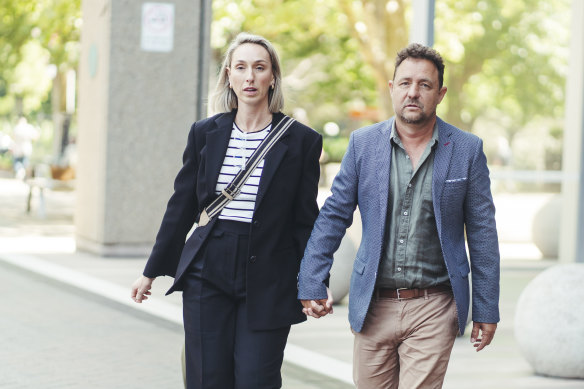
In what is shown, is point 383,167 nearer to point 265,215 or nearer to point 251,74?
point 265,215

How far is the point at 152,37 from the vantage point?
12992 mm

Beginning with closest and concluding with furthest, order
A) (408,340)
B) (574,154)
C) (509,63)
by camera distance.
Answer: (408,340), (574,154), (509,63)

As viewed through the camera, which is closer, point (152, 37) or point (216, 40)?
point (152, 37)

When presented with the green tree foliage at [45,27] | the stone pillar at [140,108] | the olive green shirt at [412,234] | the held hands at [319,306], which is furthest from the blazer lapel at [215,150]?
the green tree foliage at [45,27]

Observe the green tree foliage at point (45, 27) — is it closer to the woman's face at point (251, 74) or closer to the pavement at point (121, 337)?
the pavement at point (121, 337)

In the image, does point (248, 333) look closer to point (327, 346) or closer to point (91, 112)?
point (327, 346)

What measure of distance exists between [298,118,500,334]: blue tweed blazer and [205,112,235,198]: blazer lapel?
0.43 m

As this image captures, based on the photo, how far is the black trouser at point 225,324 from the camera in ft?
13.1

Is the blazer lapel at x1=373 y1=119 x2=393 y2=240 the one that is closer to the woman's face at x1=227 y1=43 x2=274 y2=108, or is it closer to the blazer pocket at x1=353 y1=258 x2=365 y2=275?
the blazer pocket at x1=353 y1=258 x2=365 y2=275

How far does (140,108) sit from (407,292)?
958cm

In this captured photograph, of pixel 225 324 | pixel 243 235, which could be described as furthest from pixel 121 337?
pixel 243 235

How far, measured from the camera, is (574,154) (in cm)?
1162

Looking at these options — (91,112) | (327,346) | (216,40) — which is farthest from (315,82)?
(327,346)

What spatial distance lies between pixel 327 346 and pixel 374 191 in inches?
164
